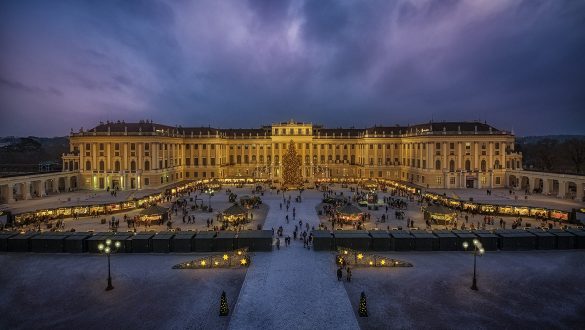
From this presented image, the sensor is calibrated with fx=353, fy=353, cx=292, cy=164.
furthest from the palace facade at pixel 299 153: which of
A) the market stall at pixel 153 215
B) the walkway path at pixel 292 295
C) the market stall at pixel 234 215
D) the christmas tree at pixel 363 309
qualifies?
the christmas tree at pixel 363 309

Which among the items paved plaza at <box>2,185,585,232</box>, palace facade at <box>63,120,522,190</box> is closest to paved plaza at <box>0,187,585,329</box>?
paved plaza at <box>2,185,585,232</box>

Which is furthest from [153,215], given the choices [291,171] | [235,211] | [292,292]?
[291,171]

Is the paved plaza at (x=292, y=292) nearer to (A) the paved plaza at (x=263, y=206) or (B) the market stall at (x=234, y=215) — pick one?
(A) the paved plaza at (x=263, y=206)

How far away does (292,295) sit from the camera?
21.5 meters

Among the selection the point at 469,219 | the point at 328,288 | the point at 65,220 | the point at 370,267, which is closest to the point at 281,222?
the point at 370,267

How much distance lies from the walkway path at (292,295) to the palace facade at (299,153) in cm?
4752

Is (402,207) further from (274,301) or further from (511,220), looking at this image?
(274,301)

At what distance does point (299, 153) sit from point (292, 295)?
71.6 m

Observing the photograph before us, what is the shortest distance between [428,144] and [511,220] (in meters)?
30.8

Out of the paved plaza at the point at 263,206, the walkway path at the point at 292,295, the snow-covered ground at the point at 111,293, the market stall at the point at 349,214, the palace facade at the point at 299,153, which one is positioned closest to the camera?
the walkway path at the point at 292,295

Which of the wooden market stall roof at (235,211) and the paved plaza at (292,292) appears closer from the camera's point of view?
the paved plaza at (292,292)

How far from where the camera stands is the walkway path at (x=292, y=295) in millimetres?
18466

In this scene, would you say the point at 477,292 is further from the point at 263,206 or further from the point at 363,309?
the point at 263,206

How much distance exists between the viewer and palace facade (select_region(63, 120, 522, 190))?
2793 inches
